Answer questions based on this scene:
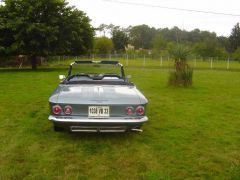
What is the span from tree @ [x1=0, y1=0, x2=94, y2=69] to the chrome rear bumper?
59.3ft

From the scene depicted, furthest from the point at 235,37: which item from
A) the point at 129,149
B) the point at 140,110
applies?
the point at 129,149

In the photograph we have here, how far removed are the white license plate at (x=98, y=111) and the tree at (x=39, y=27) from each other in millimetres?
18125

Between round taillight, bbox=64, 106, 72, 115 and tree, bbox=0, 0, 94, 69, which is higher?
tree, bbox=0, 0, 94, 69

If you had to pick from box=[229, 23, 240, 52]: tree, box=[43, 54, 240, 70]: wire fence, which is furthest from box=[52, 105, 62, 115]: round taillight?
box=[229, 23, 240, 52]: tree

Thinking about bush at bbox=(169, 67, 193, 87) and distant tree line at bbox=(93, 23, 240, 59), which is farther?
distant tree line at bbox=(93, 23, 240, 59)

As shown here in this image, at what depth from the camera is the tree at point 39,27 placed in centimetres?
2259

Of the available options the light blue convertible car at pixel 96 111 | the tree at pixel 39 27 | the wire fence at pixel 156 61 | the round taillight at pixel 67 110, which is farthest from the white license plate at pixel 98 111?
the wire fence at pixel 156 61

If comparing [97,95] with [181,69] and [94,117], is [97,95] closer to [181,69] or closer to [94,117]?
[94,117]

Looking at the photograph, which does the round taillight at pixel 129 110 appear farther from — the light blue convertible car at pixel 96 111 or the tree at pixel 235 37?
the tree at pixel 235 37

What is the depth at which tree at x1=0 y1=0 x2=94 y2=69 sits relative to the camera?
22.6 metres

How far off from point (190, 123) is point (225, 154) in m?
2.06

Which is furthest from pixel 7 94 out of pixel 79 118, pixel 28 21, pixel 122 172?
pixel 28 21

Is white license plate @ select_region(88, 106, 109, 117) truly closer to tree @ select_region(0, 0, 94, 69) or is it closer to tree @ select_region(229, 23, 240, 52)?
tree @ select_region(0, 0, 94, 69)

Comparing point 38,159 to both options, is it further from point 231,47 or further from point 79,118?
point 231,47
